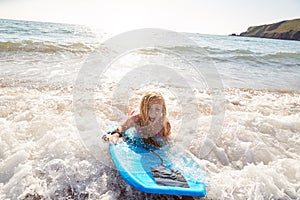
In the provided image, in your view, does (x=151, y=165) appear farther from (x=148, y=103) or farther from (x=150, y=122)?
(x=148, y=103)

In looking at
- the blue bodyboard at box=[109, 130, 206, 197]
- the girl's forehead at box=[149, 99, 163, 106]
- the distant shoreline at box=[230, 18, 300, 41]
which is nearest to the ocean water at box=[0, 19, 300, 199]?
the blue bodyboard at box=[109, 130, 206, 197]

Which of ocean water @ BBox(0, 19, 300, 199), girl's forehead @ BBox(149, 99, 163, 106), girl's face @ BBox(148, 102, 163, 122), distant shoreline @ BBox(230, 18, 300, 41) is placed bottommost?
ocean water @ BBox(0, 19, 300, 199)

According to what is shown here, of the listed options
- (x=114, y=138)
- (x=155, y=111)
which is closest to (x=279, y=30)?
(x=155, y=111)

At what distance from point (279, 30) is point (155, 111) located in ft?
303

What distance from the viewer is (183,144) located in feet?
12.3

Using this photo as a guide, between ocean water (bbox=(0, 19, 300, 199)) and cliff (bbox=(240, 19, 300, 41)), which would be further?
cliff (bbox=(240, 19, 300, 41))

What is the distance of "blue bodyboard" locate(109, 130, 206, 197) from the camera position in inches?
93.3

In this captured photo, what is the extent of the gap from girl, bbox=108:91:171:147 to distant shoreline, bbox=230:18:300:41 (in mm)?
79640

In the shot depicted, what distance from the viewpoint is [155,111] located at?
3.42 metres

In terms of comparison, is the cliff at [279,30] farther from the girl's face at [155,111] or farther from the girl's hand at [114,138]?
the girl's hand at [114,138]

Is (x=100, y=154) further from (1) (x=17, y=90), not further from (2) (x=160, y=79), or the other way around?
(2) (x=160, y=79)

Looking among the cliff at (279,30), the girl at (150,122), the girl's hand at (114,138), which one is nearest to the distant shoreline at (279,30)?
the cliff at (279,30)

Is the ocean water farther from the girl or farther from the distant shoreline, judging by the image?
the distant shoreline

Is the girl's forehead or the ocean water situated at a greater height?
the girl's forehead
